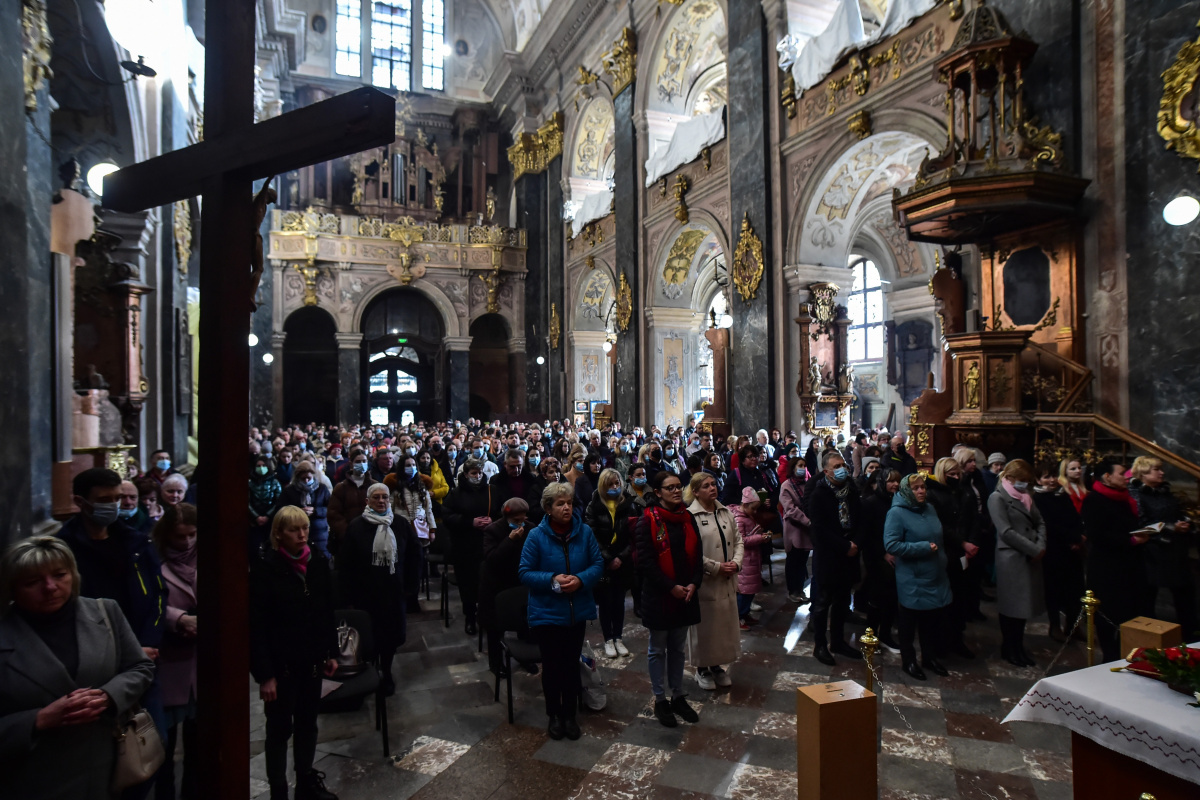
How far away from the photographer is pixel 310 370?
998 inches

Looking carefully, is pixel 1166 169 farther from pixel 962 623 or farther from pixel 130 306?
pixel 130 306

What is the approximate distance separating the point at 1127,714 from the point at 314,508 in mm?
5831

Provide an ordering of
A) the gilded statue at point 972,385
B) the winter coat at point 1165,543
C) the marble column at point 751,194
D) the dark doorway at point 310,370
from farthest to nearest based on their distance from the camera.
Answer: the dark doorway at point 310,370, the marble column at point 751,194, the gilded statue at point 972,385, the winter coat at point 1165,543

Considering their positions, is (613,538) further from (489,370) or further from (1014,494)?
(489,370)

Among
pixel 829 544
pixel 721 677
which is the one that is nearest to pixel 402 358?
pixel 829 544

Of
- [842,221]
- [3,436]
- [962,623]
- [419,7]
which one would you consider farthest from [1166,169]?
[419,7]

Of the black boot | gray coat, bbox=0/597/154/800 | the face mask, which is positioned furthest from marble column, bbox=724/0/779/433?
gray coat, bbox=0/597/154/800

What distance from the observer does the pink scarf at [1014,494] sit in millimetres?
5254

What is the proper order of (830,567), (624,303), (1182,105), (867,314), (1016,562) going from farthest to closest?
(867,314) < (624,303) < (1182,105) < (830,567) < (1016,562)

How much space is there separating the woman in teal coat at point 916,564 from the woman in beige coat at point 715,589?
1.15 metres

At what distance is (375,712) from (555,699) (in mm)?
1230

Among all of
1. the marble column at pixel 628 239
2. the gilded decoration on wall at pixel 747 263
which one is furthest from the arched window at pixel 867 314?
the gilded decoration on wall at pixel 747 263

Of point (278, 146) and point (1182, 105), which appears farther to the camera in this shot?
point (1182, 105)

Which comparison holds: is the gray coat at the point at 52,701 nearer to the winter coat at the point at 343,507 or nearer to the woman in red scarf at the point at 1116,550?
the winter coat at the point at 343,507
